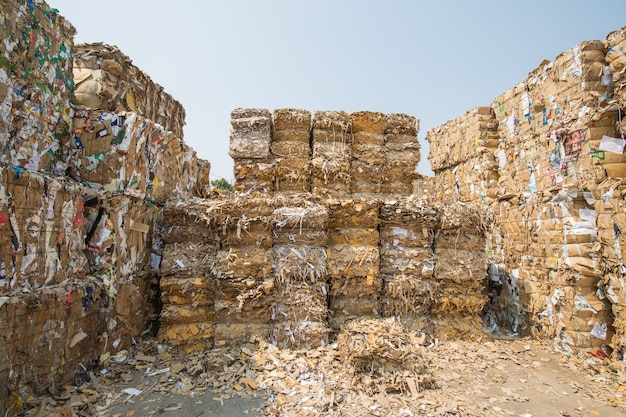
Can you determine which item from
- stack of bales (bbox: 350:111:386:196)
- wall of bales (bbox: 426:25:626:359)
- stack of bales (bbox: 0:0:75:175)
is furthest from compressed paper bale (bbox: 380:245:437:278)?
stack of bales (bbox: 0:0:75:175)

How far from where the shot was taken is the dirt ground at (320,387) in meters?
3.15

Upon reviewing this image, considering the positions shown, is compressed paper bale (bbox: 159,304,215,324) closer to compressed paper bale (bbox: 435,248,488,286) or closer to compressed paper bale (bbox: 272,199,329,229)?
compressed paper bale (bbox: 272,199,329,229)

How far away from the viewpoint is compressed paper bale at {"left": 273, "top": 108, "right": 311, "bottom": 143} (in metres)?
5.79

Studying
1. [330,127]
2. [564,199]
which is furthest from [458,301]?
[330,127]

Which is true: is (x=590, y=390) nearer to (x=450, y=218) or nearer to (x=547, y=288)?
(x=547, y=288)

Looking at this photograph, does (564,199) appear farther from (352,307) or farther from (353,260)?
(352,307)

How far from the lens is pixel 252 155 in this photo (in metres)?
5.62

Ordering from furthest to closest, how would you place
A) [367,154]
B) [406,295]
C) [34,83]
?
[367,154]
[406,295]
[34,83]

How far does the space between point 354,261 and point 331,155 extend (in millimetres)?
1917

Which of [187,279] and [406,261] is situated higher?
[406,261]

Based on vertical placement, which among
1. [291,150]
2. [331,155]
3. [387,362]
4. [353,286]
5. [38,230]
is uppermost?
[291,150]

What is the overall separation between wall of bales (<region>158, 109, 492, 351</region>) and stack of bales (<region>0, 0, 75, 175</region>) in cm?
158

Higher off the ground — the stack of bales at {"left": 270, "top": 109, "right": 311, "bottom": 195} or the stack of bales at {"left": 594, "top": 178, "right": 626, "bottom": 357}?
the stack of bales at {"left": 270, "top": 109, "right": 311, "bottom": 195}

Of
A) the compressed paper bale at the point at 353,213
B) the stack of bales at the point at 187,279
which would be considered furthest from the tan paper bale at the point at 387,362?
the stack of bales at the point at 187,279
